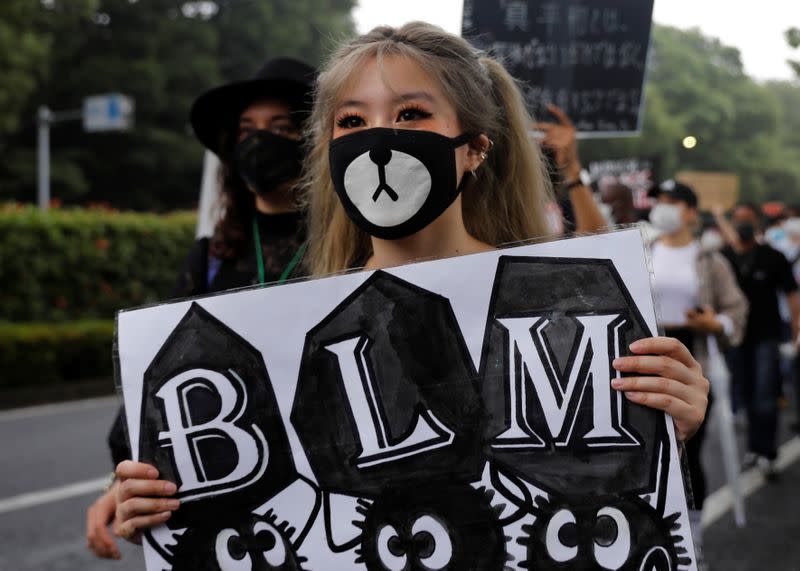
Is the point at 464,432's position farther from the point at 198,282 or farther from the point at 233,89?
the point at 233,89

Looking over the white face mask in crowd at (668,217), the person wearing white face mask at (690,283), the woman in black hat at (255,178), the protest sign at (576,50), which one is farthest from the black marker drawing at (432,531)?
the white face mask in crowd at (668,217)

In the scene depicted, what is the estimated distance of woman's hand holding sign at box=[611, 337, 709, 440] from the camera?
1.54 meters

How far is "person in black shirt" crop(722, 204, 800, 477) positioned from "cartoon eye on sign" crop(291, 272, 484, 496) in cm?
607

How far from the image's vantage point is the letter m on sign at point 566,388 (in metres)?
1.57

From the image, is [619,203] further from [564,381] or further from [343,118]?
[564,381]

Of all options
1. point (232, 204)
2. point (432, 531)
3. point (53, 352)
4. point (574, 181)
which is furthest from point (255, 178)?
point (53, 352)

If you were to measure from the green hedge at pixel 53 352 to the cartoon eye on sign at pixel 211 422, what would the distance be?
371 inches

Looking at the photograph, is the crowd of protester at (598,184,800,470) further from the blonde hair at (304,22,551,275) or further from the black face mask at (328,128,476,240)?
the black face mask at (328,128,476,240)

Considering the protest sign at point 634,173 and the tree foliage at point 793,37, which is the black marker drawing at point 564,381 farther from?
the protest sign at point 634,173

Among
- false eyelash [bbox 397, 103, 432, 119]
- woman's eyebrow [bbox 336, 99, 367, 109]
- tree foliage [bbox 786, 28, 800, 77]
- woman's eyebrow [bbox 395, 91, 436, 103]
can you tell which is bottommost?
false eyelash [bbox 397, 103, 432, 119]

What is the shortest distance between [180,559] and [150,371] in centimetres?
33

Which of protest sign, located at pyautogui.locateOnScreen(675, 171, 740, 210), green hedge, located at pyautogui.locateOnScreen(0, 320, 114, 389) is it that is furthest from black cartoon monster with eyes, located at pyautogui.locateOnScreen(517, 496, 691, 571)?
protest sign, located at pyautogui.locateOnScreen(675, 171, 740, 210)

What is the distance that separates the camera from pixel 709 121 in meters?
60.0

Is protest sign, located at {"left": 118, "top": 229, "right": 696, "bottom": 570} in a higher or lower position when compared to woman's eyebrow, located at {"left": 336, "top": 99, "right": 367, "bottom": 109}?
lower
